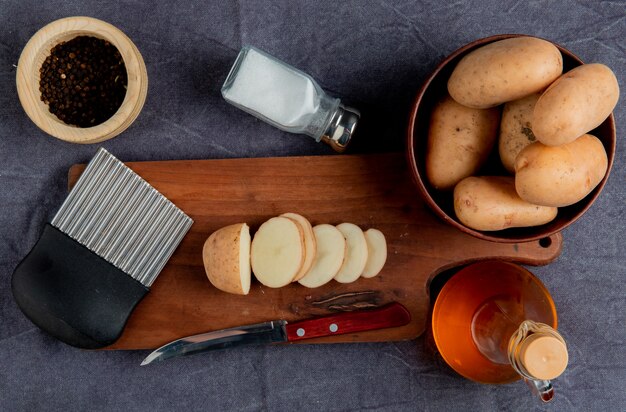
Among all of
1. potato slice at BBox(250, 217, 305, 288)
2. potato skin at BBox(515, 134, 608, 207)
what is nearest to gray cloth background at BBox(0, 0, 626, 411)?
potato slice at BBox(250, 217, 305, 288)

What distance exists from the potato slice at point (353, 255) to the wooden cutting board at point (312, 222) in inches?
1.0

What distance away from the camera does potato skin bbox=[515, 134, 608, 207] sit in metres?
0.64

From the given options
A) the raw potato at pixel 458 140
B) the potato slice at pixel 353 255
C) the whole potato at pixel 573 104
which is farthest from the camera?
the potato slice at pixel 353 255

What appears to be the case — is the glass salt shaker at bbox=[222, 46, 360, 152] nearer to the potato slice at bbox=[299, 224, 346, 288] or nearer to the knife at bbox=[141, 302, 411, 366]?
the potato slice at bbox=[299, 224, 346, 288]

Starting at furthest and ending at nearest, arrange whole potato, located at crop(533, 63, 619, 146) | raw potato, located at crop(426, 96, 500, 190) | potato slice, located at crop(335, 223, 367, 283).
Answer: potato slice, located at crop(335, 223, 367, 283), raw potato, located at crop(426, 96, 500, 190), whole potato, located at crop(533, 63, 619, 146)

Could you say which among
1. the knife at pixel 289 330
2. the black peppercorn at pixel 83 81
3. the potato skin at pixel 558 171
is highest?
the potato skin at pixel 558 171

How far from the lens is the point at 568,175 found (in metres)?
0.64

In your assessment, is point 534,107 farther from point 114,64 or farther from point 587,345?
point 114,64

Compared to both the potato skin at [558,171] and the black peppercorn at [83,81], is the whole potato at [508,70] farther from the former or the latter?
the black peppercorn at [83,81]

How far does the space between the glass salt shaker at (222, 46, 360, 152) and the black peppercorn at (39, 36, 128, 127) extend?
0.55 ft

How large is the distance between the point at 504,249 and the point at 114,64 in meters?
0.64

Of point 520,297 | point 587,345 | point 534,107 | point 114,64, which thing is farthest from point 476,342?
point 114,64

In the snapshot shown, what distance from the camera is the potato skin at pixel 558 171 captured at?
64cm


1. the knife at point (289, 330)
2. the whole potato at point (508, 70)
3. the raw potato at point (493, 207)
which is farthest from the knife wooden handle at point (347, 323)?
the whole potato at point (508, 70)
